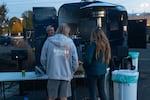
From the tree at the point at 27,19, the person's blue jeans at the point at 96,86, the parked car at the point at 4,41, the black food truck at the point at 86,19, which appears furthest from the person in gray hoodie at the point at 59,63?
the tree at the point at 27,19

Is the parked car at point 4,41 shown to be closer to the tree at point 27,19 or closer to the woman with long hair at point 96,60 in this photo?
the tree at point 27,19

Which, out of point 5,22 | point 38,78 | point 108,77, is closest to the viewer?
point 38,78

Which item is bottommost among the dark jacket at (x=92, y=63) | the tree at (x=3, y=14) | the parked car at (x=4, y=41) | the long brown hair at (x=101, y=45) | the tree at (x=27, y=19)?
the parked car at (x=4, y=41)

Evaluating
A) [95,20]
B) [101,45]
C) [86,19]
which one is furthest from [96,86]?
[86,19]

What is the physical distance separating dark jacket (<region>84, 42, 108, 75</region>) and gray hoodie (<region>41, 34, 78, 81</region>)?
51 centimetres

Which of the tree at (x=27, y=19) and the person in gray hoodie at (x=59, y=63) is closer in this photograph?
the person in gray hoodie at (x=59, y=63)

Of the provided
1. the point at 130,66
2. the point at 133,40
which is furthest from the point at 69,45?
the point at 133,40

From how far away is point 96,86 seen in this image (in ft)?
25.7

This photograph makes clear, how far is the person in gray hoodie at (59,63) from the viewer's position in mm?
6969

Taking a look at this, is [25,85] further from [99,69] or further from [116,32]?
[116,32]

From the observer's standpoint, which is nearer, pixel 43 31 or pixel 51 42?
pixel 51 42

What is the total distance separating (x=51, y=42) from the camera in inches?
278

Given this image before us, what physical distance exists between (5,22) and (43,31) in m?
61.1

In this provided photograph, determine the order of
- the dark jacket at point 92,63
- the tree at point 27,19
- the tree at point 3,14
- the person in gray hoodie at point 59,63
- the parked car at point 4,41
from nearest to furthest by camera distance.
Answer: the person in gray hoodie at point 59,63, the dark jacket at point 92,63, the parked car at point 4,41, the tree at point 3,14, the tree at point 27,19
